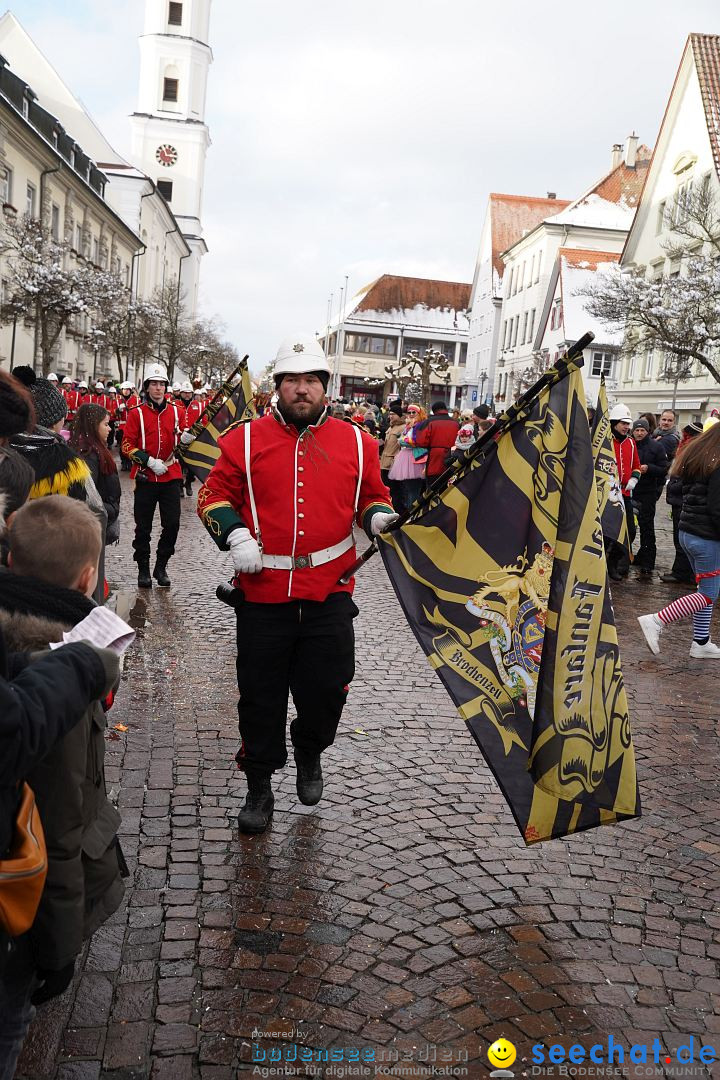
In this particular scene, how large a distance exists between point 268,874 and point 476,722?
1.06 meters

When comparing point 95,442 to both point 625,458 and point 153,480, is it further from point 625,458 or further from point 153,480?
point 625,458

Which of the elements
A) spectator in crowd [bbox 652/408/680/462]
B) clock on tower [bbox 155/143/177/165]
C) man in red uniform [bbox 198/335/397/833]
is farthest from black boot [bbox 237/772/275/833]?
clock on tower [bbox 155/143/177/165]

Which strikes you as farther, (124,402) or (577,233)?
(577,233)

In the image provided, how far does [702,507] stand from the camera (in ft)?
26.0

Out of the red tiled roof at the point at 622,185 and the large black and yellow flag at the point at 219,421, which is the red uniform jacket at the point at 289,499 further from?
the red tiled roof at the point at 622,185

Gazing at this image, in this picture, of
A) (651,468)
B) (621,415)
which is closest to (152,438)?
(621,415)

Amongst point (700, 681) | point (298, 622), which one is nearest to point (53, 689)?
point (298, 622)

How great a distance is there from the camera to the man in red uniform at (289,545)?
14.2 ft

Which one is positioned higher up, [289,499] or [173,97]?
[173,97]

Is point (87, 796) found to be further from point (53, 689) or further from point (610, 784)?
point (610, 784)

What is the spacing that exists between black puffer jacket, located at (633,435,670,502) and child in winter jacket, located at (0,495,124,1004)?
450 inches

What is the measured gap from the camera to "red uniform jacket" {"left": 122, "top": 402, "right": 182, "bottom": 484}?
9969 mm

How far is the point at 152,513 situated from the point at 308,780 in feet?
19.1

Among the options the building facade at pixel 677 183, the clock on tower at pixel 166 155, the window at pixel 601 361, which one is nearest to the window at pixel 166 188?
the clock on tower at pixel 166 155
